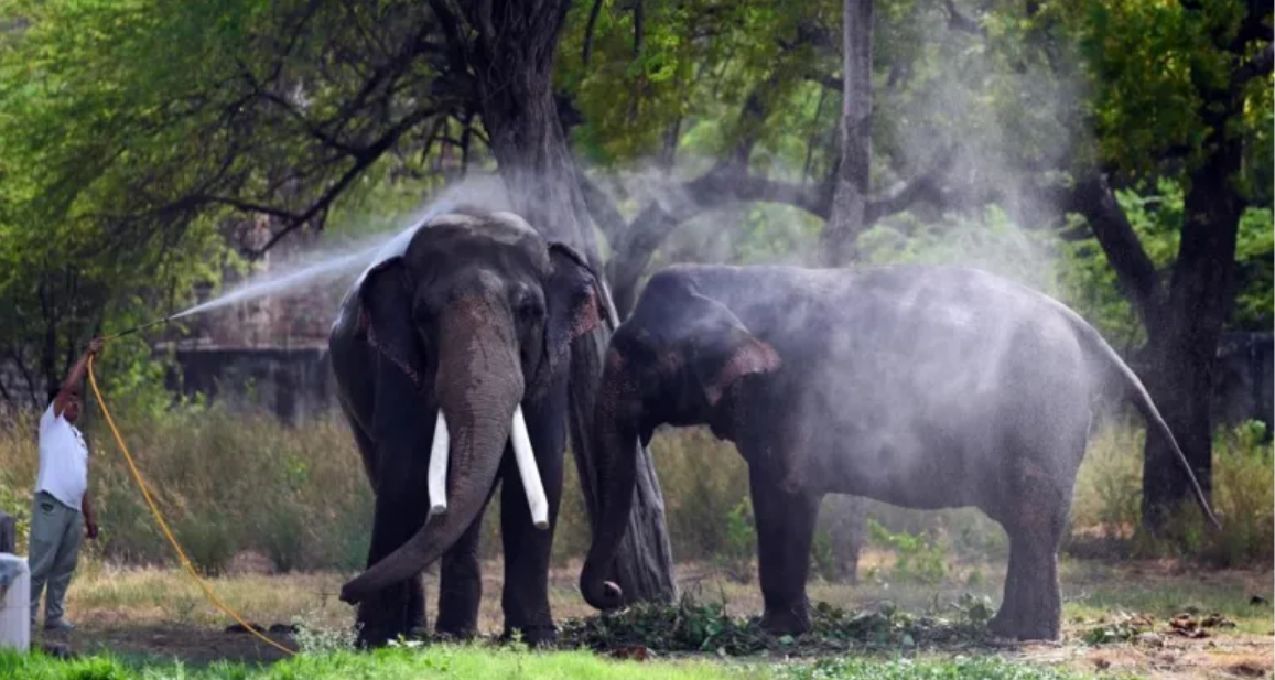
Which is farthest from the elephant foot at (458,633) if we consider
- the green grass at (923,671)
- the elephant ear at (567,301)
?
the green grass at (923,671)

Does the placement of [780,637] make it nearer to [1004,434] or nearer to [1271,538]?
[1004,434]

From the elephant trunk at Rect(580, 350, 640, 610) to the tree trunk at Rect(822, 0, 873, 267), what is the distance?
12.1 feet

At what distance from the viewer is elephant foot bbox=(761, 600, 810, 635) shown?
12.9 m

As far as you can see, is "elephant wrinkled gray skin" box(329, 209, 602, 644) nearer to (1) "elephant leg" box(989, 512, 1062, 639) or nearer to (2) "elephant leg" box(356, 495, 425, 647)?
(2) "elephant leg" box(356, 495, 425, 647)

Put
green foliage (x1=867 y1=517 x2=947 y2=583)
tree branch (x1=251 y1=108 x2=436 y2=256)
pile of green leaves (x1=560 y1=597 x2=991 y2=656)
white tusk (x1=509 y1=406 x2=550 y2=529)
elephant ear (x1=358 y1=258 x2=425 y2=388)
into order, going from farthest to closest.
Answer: green foliage (x1=867 y1=517 x2=947 y2=583)
tree branch (x1=251 y1=108 x2=436 y2=256)
pile of green leaves (x1=560 y1=597 x2=991 y2=656)
elephant ear (x1=358 y1=258 x2=425 y2=388)
white tusk (x1=509 y1=406 x2=550 y2=529)

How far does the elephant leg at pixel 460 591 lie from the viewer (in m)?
12.2

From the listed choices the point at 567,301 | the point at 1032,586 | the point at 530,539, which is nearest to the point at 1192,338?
the point at 1032,586

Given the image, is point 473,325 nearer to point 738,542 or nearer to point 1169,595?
point 1169,595

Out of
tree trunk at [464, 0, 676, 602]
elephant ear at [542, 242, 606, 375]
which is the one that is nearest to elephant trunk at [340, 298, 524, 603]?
→ elephant ear at [542, 242, 606, 375]

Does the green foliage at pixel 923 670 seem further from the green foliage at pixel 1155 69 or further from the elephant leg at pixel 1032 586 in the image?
the green foliage at pixel 1155 69

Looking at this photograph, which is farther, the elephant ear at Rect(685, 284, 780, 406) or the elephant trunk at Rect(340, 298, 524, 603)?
the elephant ear at Rect(685, 284, 780, 406)

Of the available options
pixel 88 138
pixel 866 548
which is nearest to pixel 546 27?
pixel 88 138

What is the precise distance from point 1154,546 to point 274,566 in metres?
7.44

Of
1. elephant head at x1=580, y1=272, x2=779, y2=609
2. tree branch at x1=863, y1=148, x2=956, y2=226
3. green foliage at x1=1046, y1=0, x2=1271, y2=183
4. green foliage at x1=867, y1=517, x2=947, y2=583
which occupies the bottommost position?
green foliage at x1=867, y1=517, x2=947, y2=583
